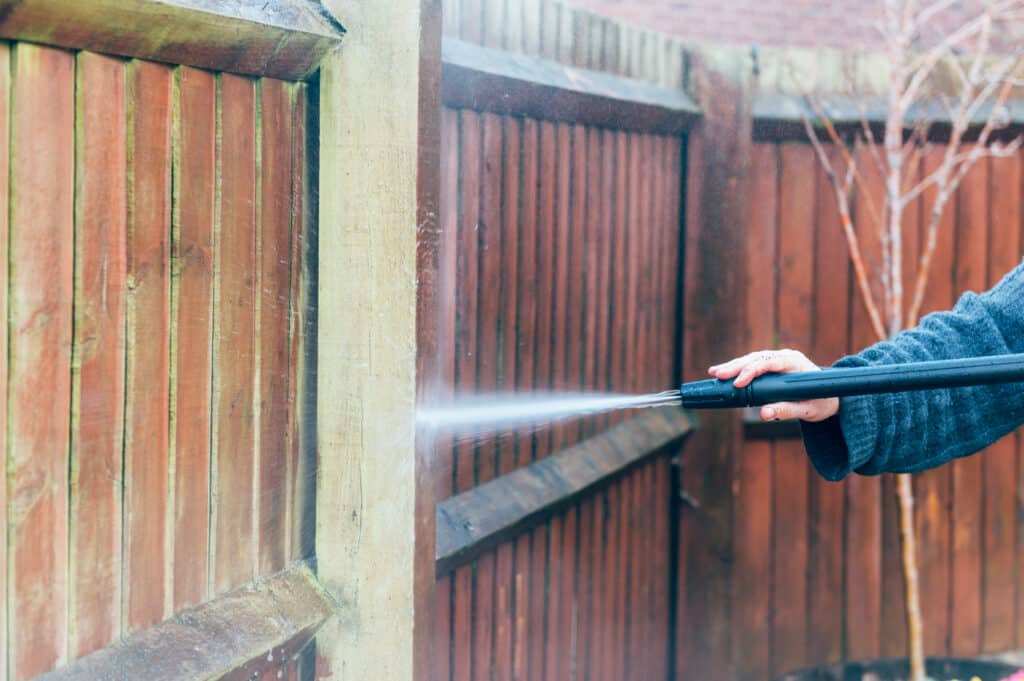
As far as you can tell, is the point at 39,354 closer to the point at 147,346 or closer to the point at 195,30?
the point at 147,346

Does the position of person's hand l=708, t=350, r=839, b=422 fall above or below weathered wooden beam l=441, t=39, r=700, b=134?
below

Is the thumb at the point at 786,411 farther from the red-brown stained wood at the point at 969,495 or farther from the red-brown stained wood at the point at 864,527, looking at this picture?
the red-brown stained wood at the point at 969,495

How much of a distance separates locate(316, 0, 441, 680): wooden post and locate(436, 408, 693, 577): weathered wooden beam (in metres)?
0.34

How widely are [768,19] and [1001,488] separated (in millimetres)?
4222

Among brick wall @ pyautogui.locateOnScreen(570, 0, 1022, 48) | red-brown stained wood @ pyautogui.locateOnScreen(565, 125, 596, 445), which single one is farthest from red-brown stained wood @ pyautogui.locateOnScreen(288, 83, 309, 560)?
brick wall @ pyautogui.locateOnScreen(570, 0, 1022, 48)

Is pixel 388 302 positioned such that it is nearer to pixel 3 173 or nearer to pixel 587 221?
pixel 3 173

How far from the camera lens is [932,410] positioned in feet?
6.85

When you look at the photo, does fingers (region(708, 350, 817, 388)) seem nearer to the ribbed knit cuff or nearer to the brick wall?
the ribbed knit cuff

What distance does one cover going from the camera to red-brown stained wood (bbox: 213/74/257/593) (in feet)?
5.26

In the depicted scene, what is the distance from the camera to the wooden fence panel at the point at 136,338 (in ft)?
4.13

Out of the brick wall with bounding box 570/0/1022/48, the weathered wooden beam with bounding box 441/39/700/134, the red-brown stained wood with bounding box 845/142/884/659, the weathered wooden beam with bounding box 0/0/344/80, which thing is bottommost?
the red-brown stained wood with bounding box 845/142/884/659

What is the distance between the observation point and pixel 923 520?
4.62m

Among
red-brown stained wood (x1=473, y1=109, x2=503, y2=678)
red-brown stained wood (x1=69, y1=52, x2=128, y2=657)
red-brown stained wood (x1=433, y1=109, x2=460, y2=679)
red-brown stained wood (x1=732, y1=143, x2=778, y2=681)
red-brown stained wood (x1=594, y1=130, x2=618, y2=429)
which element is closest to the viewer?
red-brown stained wood (x1=69, y1=52, x2=128, y2=657)

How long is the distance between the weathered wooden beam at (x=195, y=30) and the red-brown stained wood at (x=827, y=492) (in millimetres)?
3106
